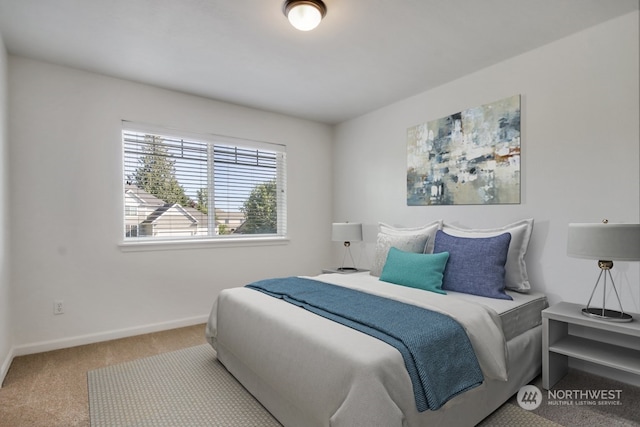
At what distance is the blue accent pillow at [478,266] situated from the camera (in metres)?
2.53

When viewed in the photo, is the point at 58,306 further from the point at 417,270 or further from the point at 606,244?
the point at 606,244

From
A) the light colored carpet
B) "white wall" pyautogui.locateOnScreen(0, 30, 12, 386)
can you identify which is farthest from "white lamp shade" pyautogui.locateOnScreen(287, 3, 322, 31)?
the light colored carpet

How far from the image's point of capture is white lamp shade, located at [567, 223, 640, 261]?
6.41ft

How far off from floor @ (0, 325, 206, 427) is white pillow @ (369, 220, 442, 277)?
6.09 ft

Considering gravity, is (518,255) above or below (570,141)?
below

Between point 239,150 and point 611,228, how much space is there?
11.8 feet

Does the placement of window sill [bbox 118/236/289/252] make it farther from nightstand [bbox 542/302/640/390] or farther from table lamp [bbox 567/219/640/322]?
table lamp [bbox 567/219/640/322]

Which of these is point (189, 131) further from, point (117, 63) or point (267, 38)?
point (267, 38)

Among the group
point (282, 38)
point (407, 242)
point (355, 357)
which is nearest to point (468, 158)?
point (407, 242)

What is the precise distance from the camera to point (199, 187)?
3.88 m

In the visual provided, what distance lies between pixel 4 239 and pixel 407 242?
328 centimetres

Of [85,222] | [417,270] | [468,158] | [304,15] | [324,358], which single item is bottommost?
[324,358]

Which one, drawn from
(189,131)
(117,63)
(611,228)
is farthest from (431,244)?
(117,63)

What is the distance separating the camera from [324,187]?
191 inches
